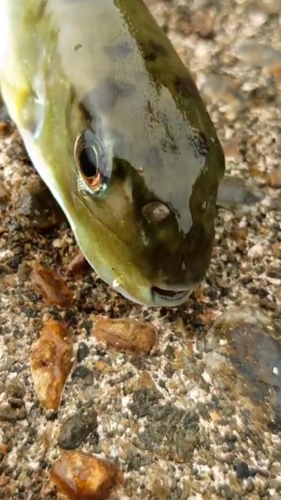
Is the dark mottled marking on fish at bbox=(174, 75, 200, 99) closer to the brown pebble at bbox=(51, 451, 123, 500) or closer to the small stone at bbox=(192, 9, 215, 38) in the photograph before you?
the brown pebble at bbox=(51, 451, 123, 500)

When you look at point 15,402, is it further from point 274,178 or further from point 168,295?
point 274,178

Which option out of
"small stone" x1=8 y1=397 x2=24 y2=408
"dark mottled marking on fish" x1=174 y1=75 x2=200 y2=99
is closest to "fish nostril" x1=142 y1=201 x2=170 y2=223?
"dark mottled marking on fish" x1=174 y1=75 x2=200 y2=99

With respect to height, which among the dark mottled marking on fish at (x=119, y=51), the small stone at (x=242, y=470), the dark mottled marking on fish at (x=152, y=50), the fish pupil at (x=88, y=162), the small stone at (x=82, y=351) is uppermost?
the dark mottled marking on fish at (x=119, y=51)

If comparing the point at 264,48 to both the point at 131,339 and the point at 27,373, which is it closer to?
the point at 131,339

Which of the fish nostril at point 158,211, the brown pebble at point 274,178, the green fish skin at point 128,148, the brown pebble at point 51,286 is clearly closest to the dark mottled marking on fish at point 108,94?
the green fish skin at point 128,148

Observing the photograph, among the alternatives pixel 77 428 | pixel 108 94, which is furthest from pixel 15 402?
pixel 108 94

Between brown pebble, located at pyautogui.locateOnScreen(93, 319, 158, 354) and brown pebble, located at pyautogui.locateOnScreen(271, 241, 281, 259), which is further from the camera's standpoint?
brown pebble, located at pyautogui.locateOnScreen(271, 241, 281, 259)

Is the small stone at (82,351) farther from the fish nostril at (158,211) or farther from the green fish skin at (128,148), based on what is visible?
the fish nostril at (158,211)
